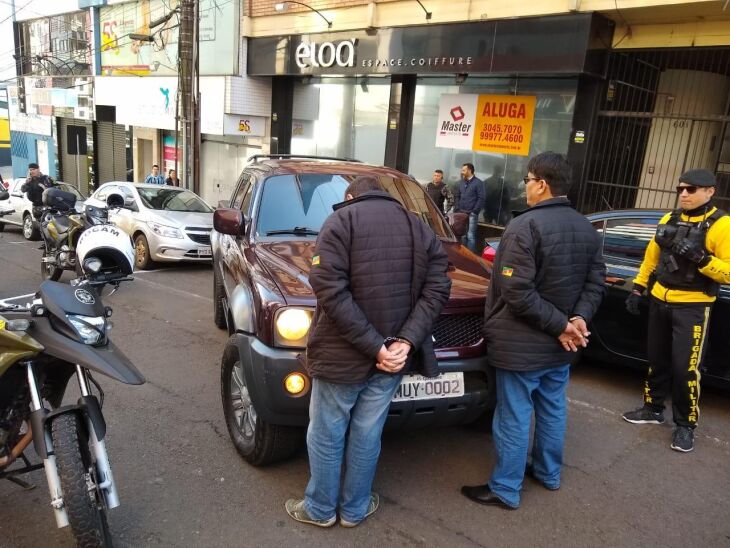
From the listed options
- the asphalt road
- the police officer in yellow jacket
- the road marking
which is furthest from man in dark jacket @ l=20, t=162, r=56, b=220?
the police officer in yellow jacket

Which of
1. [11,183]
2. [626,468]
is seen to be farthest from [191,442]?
[11,183]

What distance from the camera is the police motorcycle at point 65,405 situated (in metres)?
2.40

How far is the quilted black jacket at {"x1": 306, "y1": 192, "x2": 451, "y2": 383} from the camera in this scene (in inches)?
99.8

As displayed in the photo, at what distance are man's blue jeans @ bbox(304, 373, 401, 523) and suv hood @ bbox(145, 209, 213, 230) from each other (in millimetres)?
7520

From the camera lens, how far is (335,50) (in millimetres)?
13031

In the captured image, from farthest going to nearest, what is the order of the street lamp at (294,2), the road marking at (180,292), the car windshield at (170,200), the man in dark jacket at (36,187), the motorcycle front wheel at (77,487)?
the street lamp at (294,2), the car windshield at (170,200), the man in dark jacket at (36,187), the road marking at (180,292), the motorcycle front wheel at (77,487)

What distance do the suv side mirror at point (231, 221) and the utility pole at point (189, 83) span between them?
9875mm

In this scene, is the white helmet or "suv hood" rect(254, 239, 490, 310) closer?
the white helmet

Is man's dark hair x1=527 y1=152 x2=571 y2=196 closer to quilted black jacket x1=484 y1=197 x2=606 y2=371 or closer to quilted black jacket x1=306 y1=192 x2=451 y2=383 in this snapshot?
quilted black jacket x1=484 y1=197 x2=606 y2=371

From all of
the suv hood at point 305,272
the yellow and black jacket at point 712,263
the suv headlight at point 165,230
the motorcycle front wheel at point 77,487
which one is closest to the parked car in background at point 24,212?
the suv headlight at point 165,230

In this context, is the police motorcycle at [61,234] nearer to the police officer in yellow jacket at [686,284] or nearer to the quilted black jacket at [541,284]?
the quilted black jacket at [541,284]

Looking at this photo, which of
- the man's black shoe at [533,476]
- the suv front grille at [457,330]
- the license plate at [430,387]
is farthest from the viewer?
the man's black shoe at [533,476]

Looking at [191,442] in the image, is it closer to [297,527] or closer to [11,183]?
[297,527]

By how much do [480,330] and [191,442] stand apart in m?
2.00
